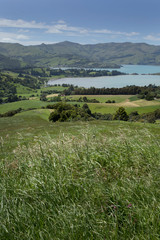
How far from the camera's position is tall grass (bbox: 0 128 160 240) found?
3.69 meters

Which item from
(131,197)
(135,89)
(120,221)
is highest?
(131,197)

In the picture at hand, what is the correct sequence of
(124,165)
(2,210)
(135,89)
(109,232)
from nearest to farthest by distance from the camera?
(109,232) < (2,210) < (124,165) < (135,89)

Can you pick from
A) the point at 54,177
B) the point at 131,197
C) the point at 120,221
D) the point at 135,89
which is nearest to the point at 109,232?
the point at 120,221

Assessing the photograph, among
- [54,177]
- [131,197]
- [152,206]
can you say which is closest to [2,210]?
[54,177]

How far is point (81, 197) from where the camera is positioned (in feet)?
15.1

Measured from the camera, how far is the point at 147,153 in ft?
22.3

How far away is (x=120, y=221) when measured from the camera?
4.25m

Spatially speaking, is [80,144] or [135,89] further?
[135,89]

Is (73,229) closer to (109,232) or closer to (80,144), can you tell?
(109,232)

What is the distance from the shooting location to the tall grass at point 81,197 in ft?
12.1

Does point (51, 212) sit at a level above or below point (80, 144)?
below

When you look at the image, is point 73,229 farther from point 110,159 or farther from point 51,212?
point 110,159

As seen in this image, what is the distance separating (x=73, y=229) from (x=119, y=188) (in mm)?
1616

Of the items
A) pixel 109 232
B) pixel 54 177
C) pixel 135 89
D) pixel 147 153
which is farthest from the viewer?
pixel 135 89
